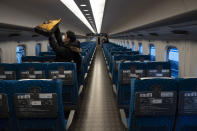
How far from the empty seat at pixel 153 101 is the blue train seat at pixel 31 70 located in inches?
86.0

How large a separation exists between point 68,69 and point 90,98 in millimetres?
2533

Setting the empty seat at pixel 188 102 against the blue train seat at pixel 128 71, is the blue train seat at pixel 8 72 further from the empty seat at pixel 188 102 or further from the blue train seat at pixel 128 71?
the empty seat at pixel 188 102

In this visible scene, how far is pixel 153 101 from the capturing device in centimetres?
232

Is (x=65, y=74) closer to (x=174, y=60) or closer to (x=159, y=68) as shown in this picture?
(x=159, y=68)

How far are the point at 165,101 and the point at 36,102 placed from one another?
60.9 inches

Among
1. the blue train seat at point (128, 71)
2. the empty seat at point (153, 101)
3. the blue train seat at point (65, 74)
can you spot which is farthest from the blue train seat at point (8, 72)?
the empty seat at point (153, 101)

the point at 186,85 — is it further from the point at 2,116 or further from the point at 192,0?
the point at 2,116

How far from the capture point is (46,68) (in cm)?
385

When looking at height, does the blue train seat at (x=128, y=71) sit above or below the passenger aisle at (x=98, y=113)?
above

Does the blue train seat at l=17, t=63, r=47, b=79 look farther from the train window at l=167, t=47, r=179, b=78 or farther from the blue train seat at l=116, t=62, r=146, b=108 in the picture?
the train window at l=167, t=47, r=179, b=78

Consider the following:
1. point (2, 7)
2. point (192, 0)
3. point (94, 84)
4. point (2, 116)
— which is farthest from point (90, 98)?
point (192, 0)

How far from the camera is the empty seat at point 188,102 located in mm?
2279

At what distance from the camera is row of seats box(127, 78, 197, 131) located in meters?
2.29

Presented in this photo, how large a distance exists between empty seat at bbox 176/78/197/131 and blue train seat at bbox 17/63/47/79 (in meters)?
2.61
